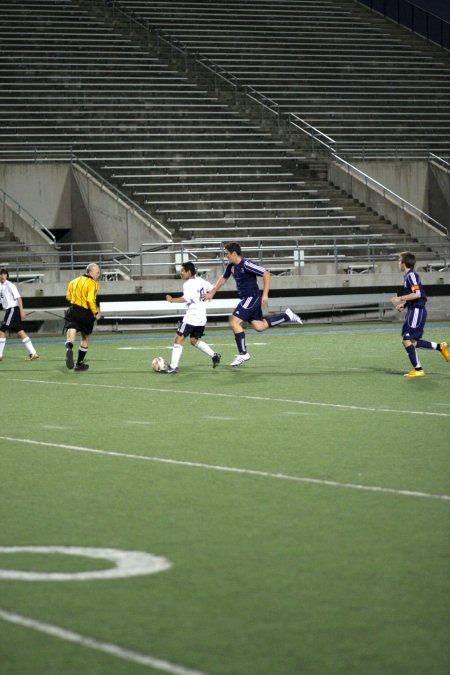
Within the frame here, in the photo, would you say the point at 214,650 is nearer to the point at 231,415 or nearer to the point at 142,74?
the point at 231,415

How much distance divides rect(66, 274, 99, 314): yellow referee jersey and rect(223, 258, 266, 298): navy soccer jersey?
84.3 inches

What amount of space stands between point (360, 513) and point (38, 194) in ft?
99.1

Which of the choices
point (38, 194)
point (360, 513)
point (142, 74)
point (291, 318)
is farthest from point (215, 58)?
point (360, 513)

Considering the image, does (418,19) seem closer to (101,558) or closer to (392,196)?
(392,196)

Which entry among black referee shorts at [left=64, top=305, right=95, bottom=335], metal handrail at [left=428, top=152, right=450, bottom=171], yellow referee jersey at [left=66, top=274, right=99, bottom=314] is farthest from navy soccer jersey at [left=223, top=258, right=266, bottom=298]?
metal handrail at [left=428, top=152, right=450, bottom=171]

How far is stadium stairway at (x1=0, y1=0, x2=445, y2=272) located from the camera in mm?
37094

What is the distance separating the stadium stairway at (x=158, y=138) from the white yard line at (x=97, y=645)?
30.4m

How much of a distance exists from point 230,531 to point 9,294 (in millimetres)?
15309

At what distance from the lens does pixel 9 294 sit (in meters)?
21.7

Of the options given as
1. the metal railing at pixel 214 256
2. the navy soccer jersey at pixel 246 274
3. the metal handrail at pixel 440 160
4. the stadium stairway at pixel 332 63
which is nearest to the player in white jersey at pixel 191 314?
the navy soccer jersey at pixel 246 274

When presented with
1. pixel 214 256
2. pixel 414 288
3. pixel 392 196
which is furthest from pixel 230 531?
pixel 392 196

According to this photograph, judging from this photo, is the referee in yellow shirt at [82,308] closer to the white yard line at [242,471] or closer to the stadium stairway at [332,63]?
the white yard line at [242,471]

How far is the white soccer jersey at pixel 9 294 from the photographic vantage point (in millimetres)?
21688

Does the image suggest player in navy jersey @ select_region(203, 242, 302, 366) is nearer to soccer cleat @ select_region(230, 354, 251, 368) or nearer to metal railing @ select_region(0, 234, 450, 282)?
soccer cleat @ select_region(230, 354, 251, 368)
